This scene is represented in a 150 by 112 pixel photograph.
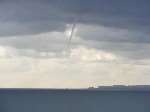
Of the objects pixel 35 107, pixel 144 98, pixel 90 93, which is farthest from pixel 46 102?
pixel 144 98

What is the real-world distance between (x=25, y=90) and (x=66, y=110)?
864 centimetres

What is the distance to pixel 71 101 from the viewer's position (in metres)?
56.2

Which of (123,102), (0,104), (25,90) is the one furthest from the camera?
(25,90)

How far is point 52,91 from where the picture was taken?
2429 inches

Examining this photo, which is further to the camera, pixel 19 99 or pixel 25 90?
pixel 25 90

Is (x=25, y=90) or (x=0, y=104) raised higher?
(x=25, y=90)

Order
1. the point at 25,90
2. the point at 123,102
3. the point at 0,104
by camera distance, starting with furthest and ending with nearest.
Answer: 1. the point at 25,90
2. the point at 123,102
3. the point at 0,104

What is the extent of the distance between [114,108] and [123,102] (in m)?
1.64

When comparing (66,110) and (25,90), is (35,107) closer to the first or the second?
(66,110)

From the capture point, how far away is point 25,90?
6091 centimetres

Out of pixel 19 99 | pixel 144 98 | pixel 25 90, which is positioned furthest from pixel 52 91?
pixel 144 98

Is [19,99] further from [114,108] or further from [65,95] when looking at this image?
[114,108]

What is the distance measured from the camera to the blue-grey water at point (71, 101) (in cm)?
5369

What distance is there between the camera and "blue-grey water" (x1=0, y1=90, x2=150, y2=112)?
5369cm
